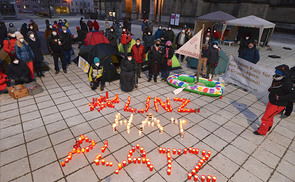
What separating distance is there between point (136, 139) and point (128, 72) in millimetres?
3279

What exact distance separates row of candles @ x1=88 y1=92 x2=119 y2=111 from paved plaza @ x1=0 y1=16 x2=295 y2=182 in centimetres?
18

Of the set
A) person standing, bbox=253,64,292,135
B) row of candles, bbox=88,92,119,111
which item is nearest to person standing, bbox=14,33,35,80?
row of candles, bbox=88,92,119,111

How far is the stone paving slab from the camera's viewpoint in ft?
12.7

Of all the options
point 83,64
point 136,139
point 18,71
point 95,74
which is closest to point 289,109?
point 136,139

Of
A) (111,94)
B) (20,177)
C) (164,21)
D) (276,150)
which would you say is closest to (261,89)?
(276,150)

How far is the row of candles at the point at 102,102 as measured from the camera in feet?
20.7

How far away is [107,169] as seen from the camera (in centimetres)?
390

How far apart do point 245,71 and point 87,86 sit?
7.14 metres

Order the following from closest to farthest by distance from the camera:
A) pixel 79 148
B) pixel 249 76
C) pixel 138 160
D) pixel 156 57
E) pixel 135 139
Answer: pixel 138 160, pixel 79 148, pixel 135 139, pixel 249 76, pixel 156 57

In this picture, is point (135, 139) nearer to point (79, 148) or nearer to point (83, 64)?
point (79, 148)

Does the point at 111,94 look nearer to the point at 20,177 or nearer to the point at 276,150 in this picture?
the point at 20,177

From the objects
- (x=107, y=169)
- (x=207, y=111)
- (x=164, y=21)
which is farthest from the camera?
(x=164, y=21)

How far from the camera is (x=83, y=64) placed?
9.76 meters

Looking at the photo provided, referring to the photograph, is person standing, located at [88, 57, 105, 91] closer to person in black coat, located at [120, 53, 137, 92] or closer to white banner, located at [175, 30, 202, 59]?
person in black coat, located at [120, 53, 137, 92]
